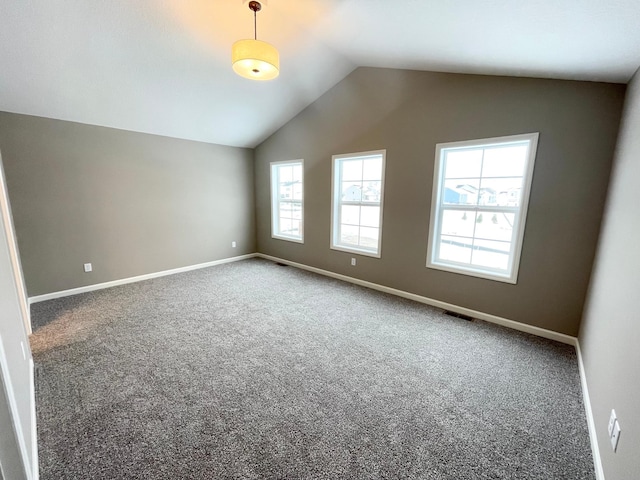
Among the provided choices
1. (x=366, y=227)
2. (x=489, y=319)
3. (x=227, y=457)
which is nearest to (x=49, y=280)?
(x=227, y=457)

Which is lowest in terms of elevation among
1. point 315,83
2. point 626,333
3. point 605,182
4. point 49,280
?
point 49,280

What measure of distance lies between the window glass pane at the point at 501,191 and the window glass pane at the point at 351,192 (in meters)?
1.62

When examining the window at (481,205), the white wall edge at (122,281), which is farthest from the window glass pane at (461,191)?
the white wall edge at (122,281)

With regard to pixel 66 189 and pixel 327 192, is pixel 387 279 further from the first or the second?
pixel 66 189

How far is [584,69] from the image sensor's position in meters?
2.02

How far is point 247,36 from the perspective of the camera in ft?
9.00

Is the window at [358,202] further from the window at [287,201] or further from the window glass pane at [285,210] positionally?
the window glass pane at [285,210]

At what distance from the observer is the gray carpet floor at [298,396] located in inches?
54.4

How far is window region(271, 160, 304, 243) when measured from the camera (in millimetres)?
4809

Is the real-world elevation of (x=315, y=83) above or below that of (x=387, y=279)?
above

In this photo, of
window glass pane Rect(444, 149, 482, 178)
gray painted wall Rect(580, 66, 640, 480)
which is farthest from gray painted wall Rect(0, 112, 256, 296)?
gray painted wall Rect(580, 66, 640, 480)

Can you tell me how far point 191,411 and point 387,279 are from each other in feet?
9.15

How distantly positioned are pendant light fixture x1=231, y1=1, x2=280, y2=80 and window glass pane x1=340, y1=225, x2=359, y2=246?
7.91 ft

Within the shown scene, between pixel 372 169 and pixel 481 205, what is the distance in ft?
4.92
